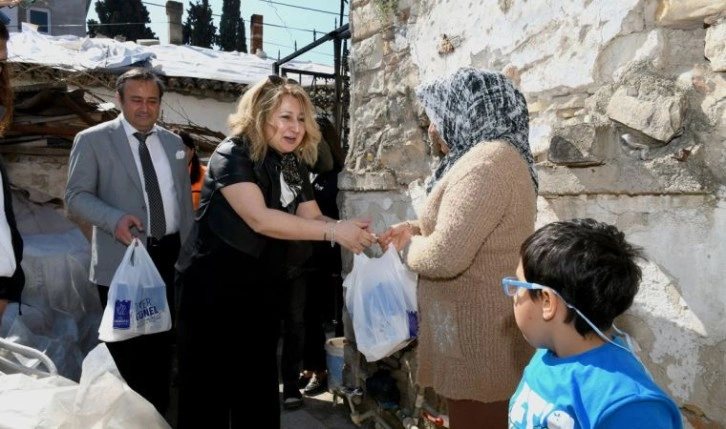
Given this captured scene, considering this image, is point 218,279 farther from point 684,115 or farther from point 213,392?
point 684,115

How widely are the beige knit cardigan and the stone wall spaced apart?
35cm

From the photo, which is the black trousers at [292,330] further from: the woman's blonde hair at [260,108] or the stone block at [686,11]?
the stone block at [686,11]

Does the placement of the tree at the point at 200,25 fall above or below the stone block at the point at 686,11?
above

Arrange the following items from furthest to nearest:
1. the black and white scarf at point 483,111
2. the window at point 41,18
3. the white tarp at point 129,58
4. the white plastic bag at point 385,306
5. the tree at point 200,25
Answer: the tree at point 200,25, the window at point 41,18, the white tarp at point 129,58, the white plastic bag at point 385,306, the black and white scarf at point 483,111

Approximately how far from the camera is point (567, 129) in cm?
197

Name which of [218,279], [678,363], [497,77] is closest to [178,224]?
[218,279]

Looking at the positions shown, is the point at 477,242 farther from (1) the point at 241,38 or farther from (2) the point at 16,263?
(1) the point at 241,38

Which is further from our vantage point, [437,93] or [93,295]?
[93,295]

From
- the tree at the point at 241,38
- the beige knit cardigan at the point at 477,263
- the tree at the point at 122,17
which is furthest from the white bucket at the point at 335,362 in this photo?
the tree at the point at 241,38

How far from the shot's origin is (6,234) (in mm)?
2287

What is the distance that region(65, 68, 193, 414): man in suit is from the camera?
2.91 meters

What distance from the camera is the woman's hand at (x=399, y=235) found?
7.80ft

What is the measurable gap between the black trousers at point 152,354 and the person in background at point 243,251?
585mm

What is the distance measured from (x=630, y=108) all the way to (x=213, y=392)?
1.90 meters
